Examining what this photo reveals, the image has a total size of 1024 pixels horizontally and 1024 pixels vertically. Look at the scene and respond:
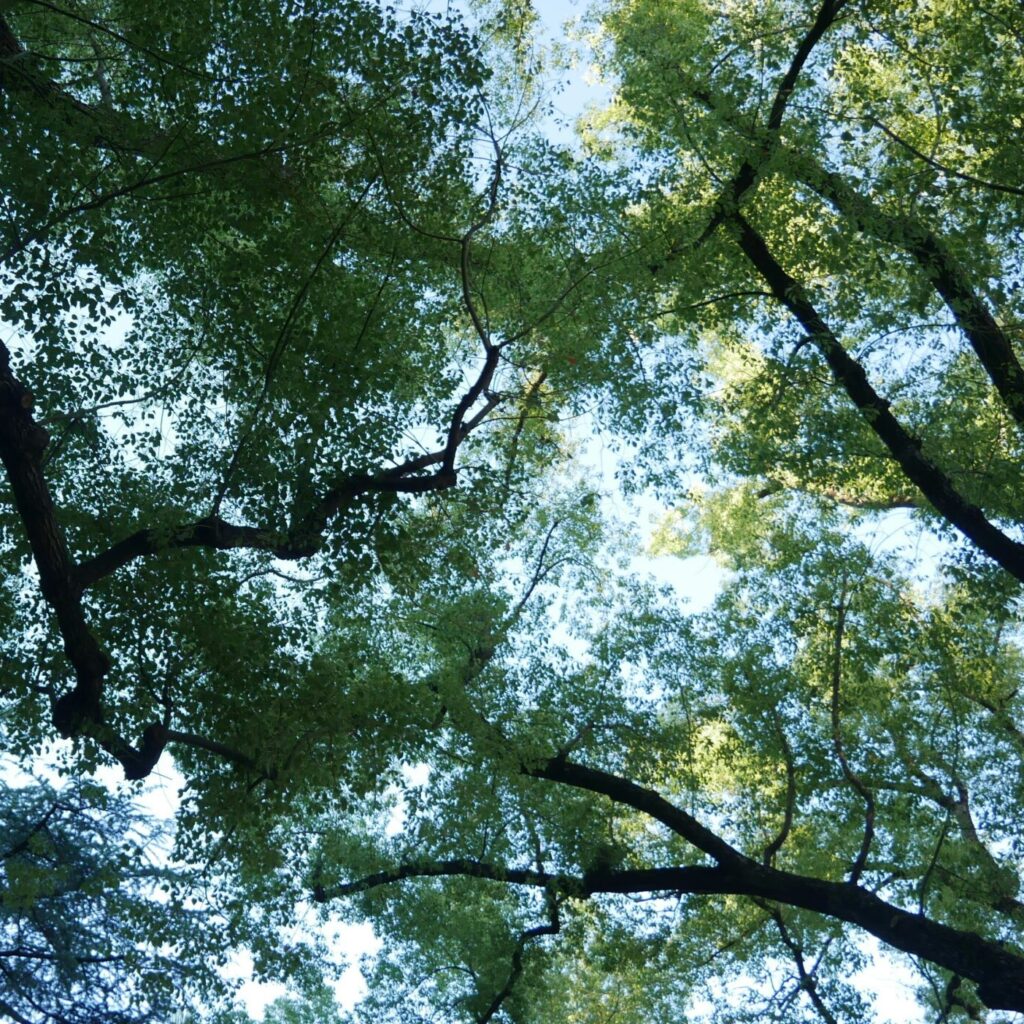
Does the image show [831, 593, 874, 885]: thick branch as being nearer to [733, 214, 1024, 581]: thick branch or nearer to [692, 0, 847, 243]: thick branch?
[733, 214, 1024, 581]: thick branch

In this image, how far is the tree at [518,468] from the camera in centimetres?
957

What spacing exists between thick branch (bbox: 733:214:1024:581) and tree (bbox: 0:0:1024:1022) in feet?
0.15

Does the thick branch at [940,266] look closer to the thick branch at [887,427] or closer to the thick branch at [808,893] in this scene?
the thick branch at [887,427]

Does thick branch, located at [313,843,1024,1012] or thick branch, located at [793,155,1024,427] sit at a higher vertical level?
thick branch, located at [793,155,1024,427]

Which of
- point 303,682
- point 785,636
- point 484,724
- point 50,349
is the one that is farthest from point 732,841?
point 50,349

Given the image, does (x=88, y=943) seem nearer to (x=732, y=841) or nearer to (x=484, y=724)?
(x=484, y=724)

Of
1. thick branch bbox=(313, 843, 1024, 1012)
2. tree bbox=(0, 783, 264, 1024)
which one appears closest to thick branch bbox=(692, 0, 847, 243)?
thick branch bbox=(313, 843, 1024, 1012)

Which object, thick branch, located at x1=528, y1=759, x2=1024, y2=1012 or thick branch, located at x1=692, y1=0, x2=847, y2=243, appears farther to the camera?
thick branch, located at x1=692, y1=0, x2=847, y2=243

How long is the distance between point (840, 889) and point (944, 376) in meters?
5.80

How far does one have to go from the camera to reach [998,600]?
1258 centimetres

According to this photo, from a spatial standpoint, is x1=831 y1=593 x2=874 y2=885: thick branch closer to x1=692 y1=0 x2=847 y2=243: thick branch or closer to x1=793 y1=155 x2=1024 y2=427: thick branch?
x1=793 y1=155 x2=1024 y2=427: thick branch

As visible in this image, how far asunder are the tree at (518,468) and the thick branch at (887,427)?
0.05m

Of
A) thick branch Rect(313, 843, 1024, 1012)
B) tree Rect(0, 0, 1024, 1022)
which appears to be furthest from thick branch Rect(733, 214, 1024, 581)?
thick branch Rect(313, 843, 1024, 1012)

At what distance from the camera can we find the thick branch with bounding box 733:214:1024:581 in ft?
37.3
